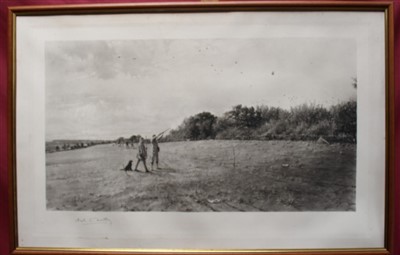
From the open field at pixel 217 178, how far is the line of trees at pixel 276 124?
0.02m

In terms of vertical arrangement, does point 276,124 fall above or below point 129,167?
above

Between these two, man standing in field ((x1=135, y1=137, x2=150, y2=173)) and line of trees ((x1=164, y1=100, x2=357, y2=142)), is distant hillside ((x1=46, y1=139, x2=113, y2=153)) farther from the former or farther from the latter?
line of trees ((x1=164, y1=100, x2=357, y2=142))

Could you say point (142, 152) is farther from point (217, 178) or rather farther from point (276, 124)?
Answer: point (276, 124)

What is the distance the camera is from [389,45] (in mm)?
765

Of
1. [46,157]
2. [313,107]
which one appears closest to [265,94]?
[313,107]

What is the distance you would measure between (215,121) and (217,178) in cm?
15

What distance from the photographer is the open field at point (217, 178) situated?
78 centimetres

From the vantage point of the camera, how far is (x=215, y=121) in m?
0.78

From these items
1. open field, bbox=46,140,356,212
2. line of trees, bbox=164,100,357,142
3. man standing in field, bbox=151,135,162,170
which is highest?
line of trees, bbox=164,100,357,142

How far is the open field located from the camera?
78 centimetres

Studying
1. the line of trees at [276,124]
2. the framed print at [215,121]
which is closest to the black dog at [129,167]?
the framed print at [215,121]

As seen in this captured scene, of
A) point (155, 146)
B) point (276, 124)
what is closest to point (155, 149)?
point (155, 146)
